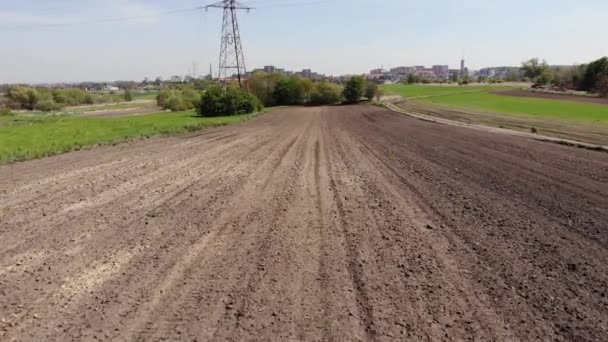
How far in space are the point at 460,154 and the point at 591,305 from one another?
13.9 m

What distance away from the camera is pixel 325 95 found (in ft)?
289

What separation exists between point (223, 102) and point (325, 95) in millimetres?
Result: 40109

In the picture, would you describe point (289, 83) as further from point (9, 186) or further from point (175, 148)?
point (9, 186)

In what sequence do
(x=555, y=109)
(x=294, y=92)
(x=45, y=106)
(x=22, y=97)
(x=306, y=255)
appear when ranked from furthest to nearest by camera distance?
1. (x=22, y=97)
2. (x=45, y=106)
3. (x=294, y=92)
4. (x=555, y=109)
5. (x=306, y=255)

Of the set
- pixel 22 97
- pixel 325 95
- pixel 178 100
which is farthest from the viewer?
pixel 22 97

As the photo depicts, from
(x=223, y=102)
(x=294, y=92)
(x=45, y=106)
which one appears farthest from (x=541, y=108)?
(x=45, y=106)

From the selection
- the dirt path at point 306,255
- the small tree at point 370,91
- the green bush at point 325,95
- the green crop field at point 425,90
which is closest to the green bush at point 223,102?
the green bush at point 325,95

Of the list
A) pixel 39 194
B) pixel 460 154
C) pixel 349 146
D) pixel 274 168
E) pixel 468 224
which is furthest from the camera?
pixel 349 146

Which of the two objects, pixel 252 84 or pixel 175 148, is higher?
pixel 252 84

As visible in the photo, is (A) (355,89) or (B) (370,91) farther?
(B) (370,91)

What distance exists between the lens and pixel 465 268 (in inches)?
250

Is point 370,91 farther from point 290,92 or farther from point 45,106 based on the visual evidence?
point 45,106

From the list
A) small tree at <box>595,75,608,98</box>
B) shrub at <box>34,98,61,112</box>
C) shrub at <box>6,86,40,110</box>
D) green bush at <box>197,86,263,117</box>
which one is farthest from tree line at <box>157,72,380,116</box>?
shrub at <box>6,86,40,110</box>

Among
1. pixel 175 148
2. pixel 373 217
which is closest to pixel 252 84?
pixel 175 148
